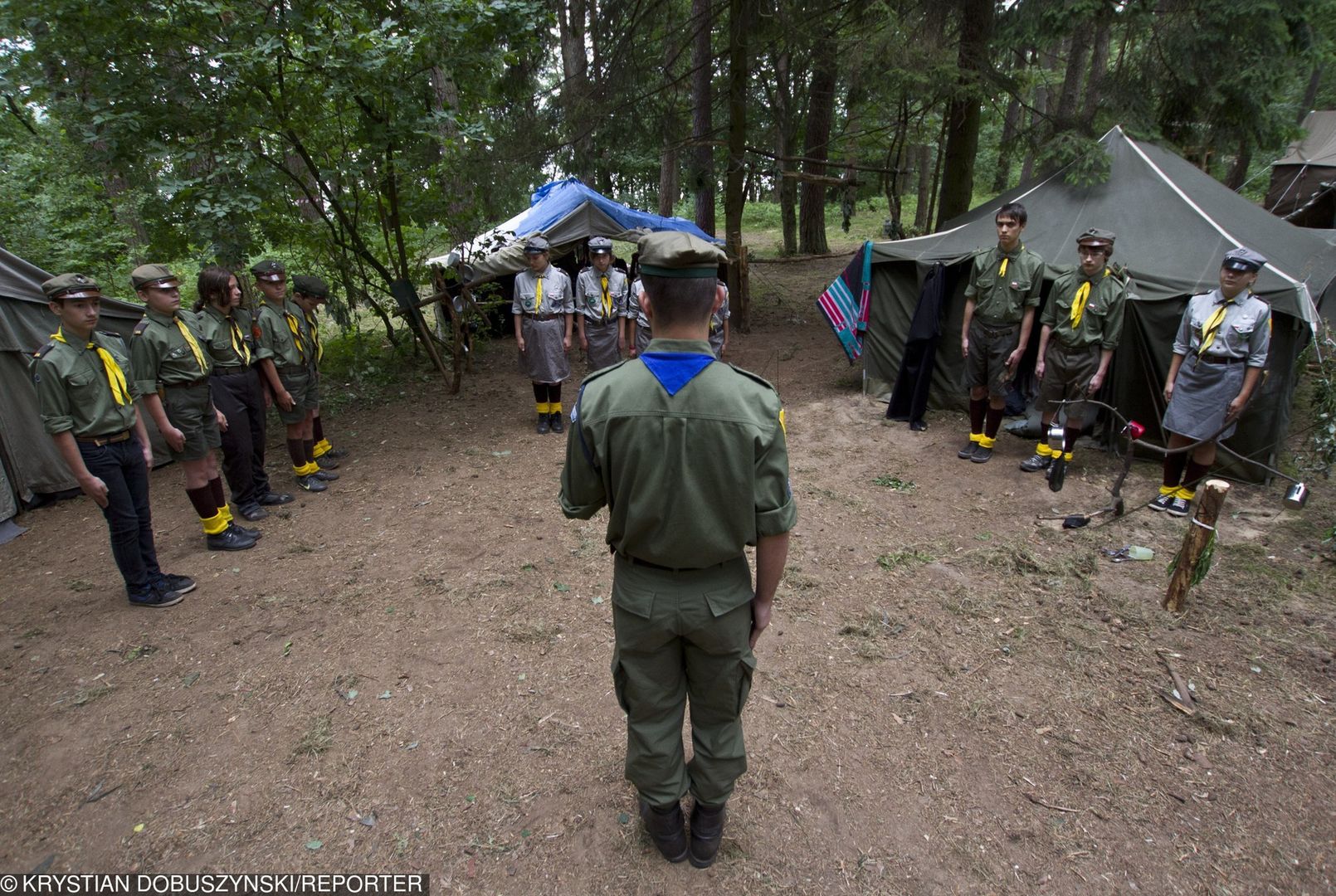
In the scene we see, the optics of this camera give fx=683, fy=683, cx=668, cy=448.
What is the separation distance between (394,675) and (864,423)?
526 centimetres

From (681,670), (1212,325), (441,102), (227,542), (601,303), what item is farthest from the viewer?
(601,303)

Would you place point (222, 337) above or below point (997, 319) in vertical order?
above

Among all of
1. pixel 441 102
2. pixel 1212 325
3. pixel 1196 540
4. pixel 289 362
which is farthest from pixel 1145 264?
pixel 289 362

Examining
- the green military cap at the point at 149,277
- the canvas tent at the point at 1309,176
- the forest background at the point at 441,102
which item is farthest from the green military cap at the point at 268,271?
the canvas tent at the point at 1309,176

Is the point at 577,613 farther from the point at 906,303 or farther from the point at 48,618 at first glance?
the point at 906,303

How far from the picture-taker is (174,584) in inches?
164

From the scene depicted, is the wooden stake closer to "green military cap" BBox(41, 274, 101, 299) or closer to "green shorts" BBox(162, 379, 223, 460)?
"green military cap" BBox(41, 274, 101, 299)

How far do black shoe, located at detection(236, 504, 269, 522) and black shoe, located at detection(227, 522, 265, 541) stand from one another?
17cm

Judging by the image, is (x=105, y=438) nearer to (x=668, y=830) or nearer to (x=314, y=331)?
(x=314, y=331)

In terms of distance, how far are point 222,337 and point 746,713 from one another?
4.38 metres

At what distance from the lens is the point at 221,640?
3.74m

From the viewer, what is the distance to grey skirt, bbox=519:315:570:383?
680cm

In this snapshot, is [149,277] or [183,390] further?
[183,390]

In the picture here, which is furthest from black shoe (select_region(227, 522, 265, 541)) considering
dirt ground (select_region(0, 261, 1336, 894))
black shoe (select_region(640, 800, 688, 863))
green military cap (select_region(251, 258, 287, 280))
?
black shoe (select_region(640, 800, 688, 863))
